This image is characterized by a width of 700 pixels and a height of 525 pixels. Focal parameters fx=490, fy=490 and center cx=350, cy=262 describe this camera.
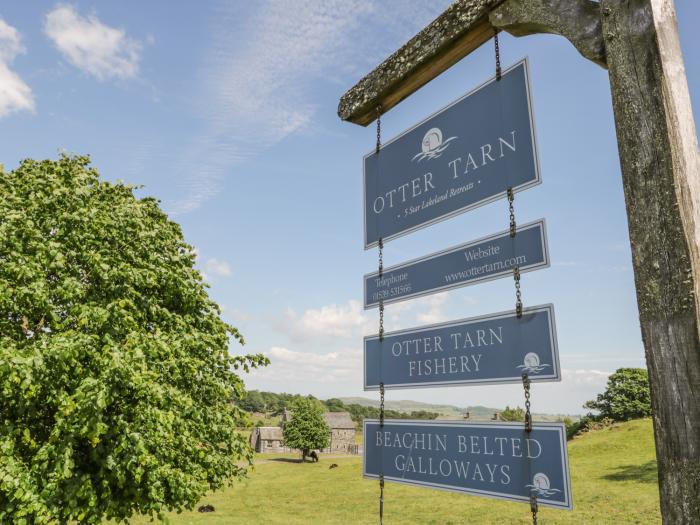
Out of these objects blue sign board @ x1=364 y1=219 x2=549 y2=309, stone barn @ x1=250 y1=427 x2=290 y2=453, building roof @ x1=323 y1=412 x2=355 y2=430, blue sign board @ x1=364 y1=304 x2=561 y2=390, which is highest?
blue sign board @ x1=364 y1=219 x2=549 y2=309

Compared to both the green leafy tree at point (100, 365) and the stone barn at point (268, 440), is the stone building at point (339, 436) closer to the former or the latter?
the stone barn at point (268, 440)

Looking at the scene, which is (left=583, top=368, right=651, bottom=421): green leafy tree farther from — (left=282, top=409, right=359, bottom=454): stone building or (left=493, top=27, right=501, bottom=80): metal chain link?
(left=493, top=27, right=501, bottom=80): metal chain link

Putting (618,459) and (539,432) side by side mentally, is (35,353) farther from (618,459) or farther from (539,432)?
(618,459)

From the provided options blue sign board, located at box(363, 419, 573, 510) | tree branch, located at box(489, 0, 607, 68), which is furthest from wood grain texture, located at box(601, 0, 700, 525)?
blue sign board, located at box(363, 419, 573, 510)

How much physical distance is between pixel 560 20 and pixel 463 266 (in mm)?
2142

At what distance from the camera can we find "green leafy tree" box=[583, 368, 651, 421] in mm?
59688

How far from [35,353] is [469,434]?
1040 cm

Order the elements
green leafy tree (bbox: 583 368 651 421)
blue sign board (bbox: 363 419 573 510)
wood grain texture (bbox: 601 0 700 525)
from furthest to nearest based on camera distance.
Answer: green leafy tree (bbox: 583 368 651 421) → blue sign board (bbox: 363 419 573 510) → wood grain texture (bbox: 601 0 700 525)

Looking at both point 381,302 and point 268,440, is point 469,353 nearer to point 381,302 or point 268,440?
point 381,302

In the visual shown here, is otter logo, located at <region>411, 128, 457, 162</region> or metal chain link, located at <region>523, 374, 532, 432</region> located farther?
otter logo, located at <region>411, 128, 457, 162</region>

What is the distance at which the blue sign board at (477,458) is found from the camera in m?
3.45

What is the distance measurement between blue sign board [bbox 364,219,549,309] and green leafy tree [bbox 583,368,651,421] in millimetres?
65463

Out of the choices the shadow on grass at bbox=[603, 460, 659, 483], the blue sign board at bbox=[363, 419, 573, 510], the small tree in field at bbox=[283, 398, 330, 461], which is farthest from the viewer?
the small tree in field at bbox=[283, 398, 330, 461]

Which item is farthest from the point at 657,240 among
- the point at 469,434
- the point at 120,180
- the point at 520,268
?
the point at 120,180
